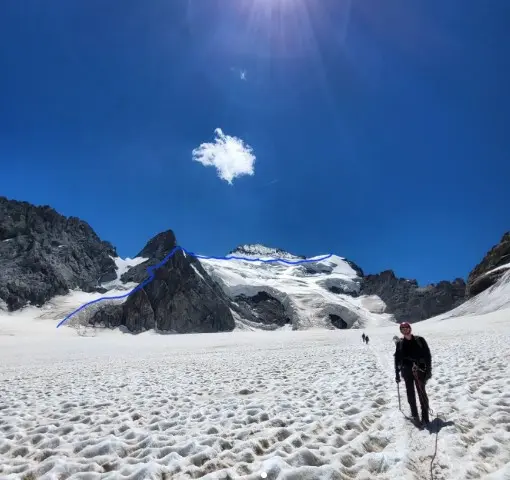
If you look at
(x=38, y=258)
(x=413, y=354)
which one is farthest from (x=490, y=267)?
(x=38, y=258)

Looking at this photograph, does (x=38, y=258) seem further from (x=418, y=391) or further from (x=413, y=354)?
(x=418, y=391)

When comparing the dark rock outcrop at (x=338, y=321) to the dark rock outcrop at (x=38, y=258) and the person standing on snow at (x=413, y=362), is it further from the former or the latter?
the person standing on snow at (x=413, y=362)

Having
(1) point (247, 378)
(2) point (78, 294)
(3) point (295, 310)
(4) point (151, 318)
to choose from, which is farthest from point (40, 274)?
(1) point (247, 378)

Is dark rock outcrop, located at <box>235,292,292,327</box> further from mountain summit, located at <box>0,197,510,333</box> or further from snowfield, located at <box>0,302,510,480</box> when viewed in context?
snowfield, located at <box>0,302,510,480</box>

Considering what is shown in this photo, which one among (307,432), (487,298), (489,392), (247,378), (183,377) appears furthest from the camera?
(487,298)

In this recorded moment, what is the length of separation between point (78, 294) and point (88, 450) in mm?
174038

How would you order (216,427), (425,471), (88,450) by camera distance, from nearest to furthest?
(425,471) → (88,450) → (216,427)

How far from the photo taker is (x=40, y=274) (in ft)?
511

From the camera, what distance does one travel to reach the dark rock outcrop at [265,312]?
181 m

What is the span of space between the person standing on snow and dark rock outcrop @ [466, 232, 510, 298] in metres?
91.3

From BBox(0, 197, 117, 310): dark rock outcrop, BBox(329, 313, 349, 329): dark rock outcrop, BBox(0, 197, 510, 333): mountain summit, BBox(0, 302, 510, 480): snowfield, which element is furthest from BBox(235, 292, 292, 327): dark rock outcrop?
BBox(0, 302, 510, 480): snowfield

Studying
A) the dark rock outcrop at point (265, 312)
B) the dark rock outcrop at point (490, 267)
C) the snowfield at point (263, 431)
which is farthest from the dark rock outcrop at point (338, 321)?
the snowfield at point (263, 431)

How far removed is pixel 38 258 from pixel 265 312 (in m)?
101

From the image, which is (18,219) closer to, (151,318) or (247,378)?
(151,318)
